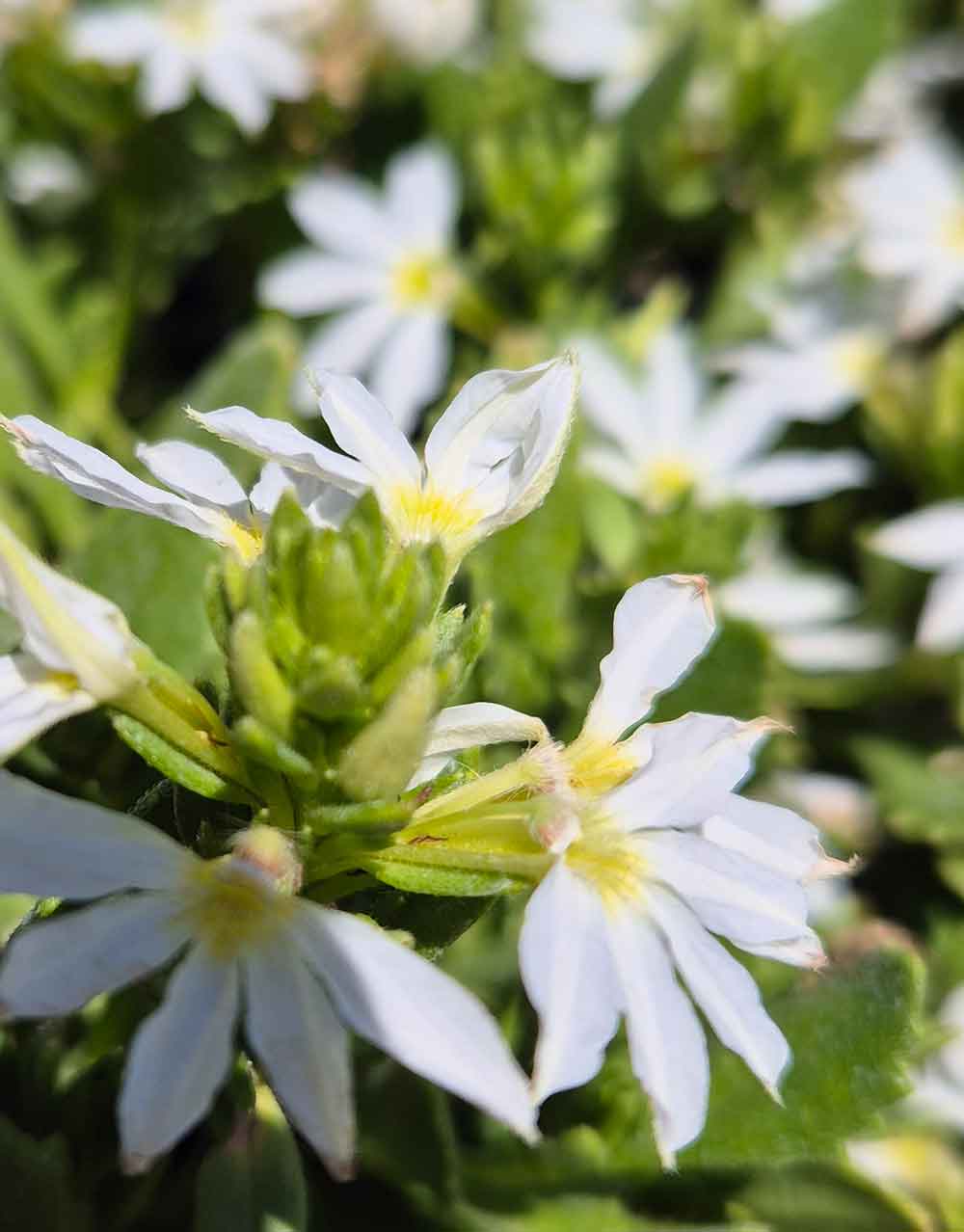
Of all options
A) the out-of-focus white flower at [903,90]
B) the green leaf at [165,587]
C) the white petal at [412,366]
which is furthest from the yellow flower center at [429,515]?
the out-of-focus white flower at [903,90]

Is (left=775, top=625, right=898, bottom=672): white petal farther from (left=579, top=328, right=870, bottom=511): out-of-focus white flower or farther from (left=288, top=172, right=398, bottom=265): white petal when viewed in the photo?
(left=288, top=172, right=398, bottom=265): white petal

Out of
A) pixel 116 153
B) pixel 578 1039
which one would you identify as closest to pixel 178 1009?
pixel 578 1039

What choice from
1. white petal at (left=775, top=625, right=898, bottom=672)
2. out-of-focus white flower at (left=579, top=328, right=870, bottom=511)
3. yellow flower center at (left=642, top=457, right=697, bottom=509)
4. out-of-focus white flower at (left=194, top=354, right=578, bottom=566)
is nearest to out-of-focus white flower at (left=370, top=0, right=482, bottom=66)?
out-of-focus white flower at (left=579, top=328, right=870, bottom=511)

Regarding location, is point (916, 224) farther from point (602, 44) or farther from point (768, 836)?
point (768, 836)

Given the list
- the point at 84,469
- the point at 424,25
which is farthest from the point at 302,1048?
the point at 424,25

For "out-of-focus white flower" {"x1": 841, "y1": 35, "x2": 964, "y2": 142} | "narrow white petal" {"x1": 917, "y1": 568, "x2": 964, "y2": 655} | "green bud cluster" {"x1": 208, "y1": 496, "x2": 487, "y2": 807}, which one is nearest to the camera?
"green bud cluster" {"x1": 208, "y1": 496, "x2": 487, "y2": 807}

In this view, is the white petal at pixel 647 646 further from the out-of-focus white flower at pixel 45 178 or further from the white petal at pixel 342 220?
the out-of-focus white flower at pixel 45 178
